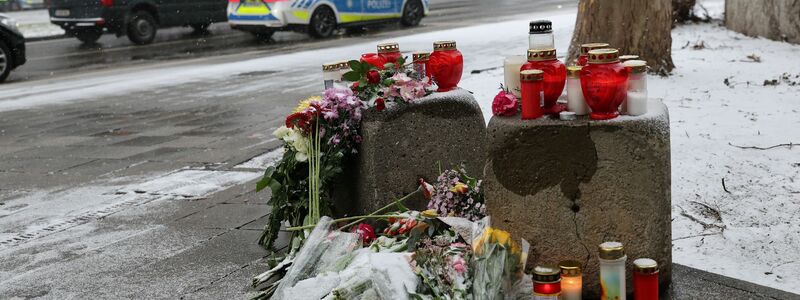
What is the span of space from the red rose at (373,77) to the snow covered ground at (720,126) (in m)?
1.62

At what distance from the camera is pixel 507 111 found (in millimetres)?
3830

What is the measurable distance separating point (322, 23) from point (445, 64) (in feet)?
45.3

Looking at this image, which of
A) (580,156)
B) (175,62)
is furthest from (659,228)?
(175,62)

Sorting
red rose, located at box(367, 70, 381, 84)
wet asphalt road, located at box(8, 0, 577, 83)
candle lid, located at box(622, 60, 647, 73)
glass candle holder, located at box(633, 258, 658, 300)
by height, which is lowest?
glass candle holder, located at box(633, 258, 658, 300)

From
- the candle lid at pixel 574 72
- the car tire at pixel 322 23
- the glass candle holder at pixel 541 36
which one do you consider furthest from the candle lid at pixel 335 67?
the car tire at pixel 322 23

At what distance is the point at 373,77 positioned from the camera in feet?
15.5

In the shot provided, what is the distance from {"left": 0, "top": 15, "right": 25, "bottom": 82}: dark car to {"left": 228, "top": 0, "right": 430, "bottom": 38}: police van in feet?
15.7

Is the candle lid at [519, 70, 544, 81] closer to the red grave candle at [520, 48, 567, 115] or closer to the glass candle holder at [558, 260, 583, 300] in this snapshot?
the red grave candle at [520, 48, 567, 115]

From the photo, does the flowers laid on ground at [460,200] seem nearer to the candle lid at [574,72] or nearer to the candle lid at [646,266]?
the candle lid at [574,72]

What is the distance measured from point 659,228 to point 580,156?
0.41 m

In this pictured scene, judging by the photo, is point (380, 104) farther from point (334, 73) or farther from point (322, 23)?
point (322, 23)

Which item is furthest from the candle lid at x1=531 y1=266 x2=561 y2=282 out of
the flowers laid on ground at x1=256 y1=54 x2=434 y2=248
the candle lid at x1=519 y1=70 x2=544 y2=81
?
the flowers laid on ground at x1=256 y1=54 x2=434 y2=248

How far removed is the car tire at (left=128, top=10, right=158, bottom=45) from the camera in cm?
1956

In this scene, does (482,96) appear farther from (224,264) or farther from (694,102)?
(224,264)
